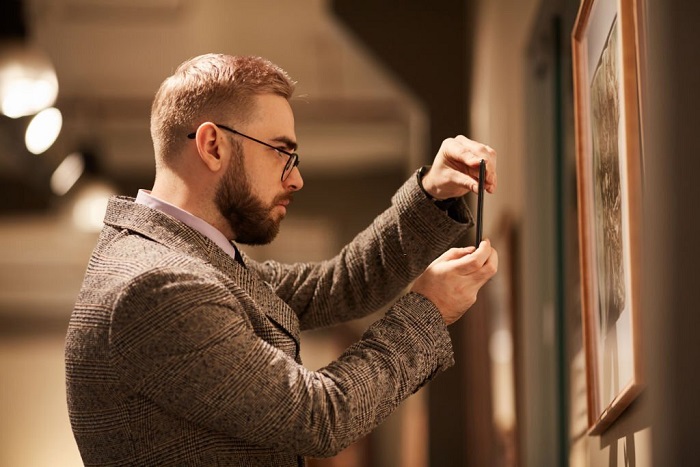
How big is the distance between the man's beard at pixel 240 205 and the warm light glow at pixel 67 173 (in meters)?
5.10

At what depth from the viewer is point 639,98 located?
1.33 meters

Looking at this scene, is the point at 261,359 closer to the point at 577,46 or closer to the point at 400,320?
the point at 400,320

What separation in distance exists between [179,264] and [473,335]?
9.95ft

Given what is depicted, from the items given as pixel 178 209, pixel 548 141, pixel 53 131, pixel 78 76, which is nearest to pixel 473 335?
pixel 548 141

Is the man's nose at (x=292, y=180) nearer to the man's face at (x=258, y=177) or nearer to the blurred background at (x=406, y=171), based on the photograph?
the man's face at (x=258, y=177)

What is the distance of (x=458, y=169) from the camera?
1736mm

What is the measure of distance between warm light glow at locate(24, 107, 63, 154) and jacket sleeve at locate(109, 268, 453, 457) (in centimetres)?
331

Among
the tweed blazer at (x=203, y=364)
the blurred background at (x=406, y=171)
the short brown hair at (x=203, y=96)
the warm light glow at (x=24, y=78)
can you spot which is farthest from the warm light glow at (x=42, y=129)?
the tweed blazer at (x=203, y=364)

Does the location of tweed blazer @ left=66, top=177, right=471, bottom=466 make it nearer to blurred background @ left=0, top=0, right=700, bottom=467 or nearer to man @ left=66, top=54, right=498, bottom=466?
man @ left=66, top=54, right=498, bottom=466

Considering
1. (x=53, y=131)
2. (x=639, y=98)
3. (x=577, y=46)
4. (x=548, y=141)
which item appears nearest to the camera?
(x=639, y=98)

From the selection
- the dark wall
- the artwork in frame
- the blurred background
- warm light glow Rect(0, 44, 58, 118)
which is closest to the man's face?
the blurred background

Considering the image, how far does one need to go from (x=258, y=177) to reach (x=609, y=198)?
2.03 feet

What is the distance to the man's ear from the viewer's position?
1.62 metres

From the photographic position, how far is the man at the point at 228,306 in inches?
53.4
